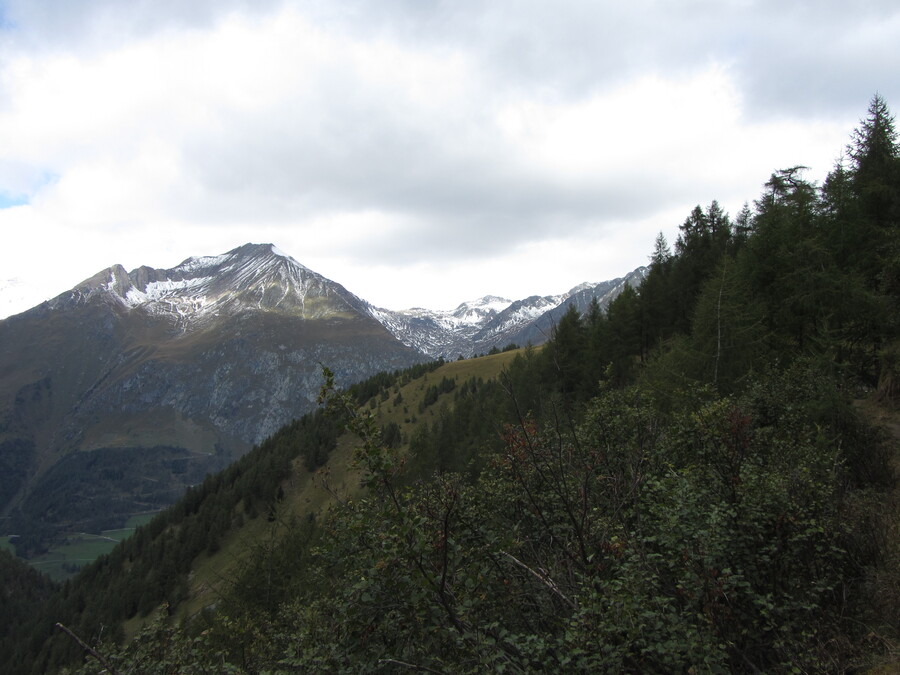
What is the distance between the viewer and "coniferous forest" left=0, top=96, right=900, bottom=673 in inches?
216

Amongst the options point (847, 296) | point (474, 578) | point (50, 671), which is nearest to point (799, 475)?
point (474, 578)

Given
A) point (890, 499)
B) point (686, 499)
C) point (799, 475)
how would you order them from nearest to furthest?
point (686, 499) → point (799, 475) → point (890, 499)

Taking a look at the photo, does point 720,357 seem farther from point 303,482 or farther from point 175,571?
point 175,571

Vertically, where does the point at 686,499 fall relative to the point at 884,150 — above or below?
below

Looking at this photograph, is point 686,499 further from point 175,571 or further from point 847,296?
point 175,571

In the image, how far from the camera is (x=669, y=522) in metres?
6.70

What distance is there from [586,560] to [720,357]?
74.0 feet

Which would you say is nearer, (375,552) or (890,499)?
(375,552)

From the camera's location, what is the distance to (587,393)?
4372 centimetres

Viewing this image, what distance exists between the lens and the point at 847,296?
942 inches

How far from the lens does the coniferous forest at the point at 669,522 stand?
5477 millimetres

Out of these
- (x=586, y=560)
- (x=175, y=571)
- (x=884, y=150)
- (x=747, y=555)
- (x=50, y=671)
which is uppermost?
(x=884, y=150)

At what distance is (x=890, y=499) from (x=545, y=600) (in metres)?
10.6

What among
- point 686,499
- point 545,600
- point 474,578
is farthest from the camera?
point 686,499
